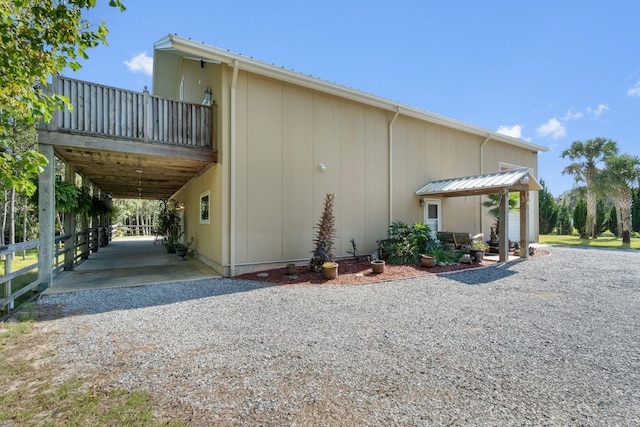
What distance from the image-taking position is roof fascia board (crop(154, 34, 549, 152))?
6355 millimetres

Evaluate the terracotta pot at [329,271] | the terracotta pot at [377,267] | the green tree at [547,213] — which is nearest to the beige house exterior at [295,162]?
the terracotta pot at [329,271]

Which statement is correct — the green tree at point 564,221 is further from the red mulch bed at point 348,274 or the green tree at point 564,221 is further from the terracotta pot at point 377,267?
the terracotta pot at point 377,267

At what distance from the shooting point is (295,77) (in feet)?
25.3

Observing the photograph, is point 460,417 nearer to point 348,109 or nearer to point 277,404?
point 277,404

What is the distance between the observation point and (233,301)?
5219 mm

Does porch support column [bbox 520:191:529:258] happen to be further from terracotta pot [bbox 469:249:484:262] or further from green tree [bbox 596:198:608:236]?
green tree [bbox 596:198:608:236]

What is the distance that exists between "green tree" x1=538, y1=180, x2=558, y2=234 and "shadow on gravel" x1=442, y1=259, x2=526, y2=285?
22.3 metres

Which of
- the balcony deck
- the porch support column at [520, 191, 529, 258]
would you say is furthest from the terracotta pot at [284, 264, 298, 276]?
the porch support column at [520, 191, 529, 258]

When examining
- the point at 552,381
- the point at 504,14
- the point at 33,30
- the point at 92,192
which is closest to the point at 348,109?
the point at 504,14

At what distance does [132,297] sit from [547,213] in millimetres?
31523

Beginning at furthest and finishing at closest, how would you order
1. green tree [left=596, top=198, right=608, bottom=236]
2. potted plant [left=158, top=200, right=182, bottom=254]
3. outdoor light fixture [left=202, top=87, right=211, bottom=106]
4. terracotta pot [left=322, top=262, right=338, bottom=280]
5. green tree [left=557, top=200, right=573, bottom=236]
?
1. green tree [left=557, top=200, right=573, bottom=236]
2. green tree [left=596, top=198, right=608, bottom=236]
3. potted plant [left=158, top=200, right=182, bottom=254]
4. outdoor light fixture [left=202, top=87, right=211, bottom=106]
5. terracotta pot [left=322, top=262, right=338, bottom=280]

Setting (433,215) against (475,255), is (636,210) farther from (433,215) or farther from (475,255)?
(475,255)

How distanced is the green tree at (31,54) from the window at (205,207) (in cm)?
534

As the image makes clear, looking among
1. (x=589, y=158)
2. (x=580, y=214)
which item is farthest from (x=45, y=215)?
(x=580, y=214)
